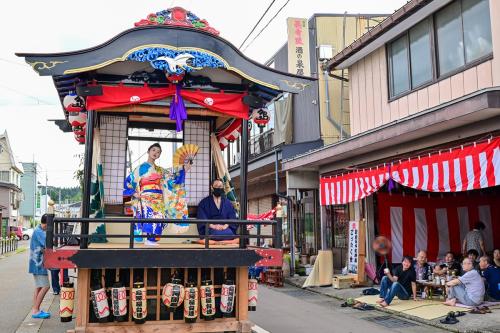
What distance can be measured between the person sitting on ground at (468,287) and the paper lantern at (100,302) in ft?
23.0

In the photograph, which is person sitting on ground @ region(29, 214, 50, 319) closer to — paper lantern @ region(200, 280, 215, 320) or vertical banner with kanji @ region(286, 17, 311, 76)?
paper lantern @ region(200, 280, 215, 320)

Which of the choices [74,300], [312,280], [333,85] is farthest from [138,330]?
[333,85]

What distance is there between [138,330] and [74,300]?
3.52 ft

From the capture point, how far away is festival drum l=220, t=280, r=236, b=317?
629 centimetres

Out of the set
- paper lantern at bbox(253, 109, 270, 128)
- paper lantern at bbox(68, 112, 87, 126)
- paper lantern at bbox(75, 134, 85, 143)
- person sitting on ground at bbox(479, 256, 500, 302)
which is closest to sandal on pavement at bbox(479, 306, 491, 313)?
person sitting on ground at bbox(479, 256, 500, 302)

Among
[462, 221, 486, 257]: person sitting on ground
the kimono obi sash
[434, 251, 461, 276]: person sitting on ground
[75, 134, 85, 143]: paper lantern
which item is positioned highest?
[75, 134, 85, 143]: paper lantern

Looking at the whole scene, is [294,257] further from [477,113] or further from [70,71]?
[70,71]

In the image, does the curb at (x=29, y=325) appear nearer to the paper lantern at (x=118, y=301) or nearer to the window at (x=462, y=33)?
the paper lantern at (x=118, y=301)

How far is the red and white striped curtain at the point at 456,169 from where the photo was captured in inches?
318

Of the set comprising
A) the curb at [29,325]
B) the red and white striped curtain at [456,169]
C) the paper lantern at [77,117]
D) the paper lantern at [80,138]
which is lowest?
the curb at [29,325]

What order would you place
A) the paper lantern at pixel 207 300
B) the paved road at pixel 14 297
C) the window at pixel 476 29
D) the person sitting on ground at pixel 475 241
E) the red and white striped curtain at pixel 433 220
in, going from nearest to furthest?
1. the paper lantern at pixel 207 300
2. the paved road at pixel 14 297
3. the window at pixel 476 29
4. the person sitting on ground at pixel 475 241
5. the red and white striped curtain at pixel 433 220

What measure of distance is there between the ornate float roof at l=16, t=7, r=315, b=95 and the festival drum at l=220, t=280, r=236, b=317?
283 centimetres

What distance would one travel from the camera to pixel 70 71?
6109mm

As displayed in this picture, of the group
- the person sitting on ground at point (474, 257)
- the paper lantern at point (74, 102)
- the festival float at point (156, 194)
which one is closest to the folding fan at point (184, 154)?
the festival float at point (156, 194)
